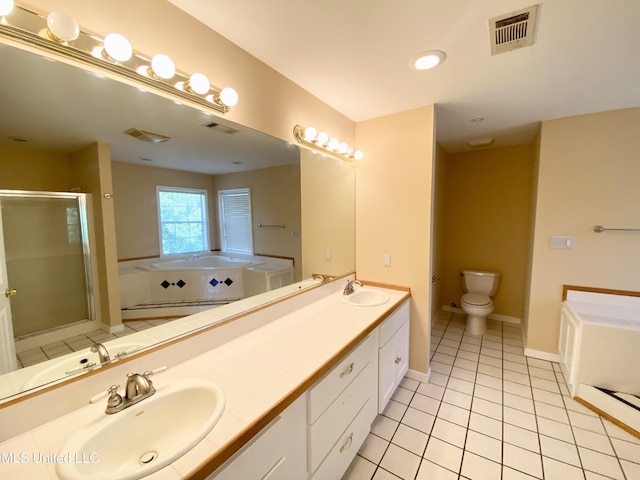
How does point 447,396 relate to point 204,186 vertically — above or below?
below

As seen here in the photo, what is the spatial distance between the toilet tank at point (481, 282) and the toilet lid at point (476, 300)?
0.39ft

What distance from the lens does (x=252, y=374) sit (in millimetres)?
1099

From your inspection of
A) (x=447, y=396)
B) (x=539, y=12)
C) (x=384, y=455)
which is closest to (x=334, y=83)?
(x=539, y=12)

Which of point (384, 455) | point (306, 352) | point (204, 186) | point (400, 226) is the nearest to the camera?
point (306, 352)

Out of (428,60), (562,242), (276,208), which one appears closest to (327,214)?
(276,208)

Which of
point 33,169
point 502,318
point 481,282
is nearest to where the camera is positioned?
point 33,169

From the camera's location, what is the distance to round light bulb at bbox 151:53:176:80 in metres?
0.97

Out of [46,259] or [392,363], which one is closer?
[46,259]

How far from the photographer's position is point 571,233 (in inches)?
93.9

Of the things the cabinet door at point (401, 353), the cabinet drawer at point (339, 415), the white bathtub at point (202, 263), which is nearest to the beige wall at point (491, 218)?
the cabinet door at point (401, 353)

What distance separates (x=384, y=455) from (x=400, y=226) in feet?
5.30

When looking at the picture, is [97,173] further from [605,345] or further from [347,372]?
[605,345]

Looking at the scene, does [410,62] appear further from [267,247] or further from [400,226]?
[267,247]

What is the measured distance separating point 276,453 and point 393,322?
123cm
